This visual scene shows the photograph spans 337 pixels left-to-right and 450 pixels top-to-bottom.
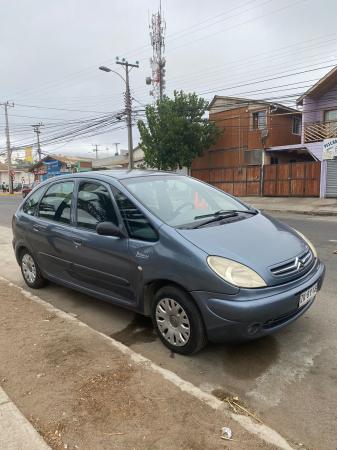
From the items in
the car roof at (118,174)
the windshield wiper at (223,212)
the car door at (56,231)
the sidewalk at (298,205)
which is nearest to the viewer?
the windshield wiper at (223,212)

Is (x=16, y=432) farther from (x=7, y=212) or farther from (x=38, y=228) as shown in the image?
(x=7, y=212)

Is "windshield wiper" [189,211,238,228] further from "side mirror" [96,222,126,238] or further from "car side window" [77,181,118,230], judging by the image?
"car side window" [77,181,118,230]

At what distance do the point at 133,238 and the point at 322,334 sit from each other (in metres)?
2.01

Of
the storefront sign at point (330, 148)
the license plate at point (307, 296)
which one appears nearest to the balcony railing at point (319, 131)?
the storefront sign at point (330, 148)

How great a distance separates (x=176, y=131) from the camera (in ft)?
82.5

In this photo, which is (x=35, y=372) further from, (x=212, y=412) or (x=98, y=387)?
(x=212, y=412)

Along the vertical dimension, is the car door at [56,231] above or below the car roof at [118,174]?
below

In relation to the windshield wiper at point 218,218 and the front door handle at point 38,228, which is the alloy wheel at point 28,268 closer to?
the front door handle at point 38,228

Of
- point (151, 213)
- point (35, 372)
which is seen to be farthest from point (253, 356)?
point (35, 372)

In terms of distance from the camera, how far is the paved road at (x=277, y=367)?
2.57 m

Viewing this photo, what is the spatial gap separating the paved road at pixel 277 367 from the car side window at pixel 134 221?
1.03m

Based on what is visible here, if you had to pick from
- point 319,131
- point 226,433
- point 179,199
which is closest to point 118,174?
point 179,199

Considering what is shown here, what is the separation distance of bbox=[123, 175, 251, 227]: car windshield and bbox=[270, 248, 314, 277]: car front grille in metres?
0.87

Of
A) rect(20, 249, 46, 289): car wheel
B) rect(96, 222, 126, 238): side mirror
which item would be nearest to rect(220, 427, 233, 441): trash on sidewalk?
rect(96, 222, 126, 238): side mirror
